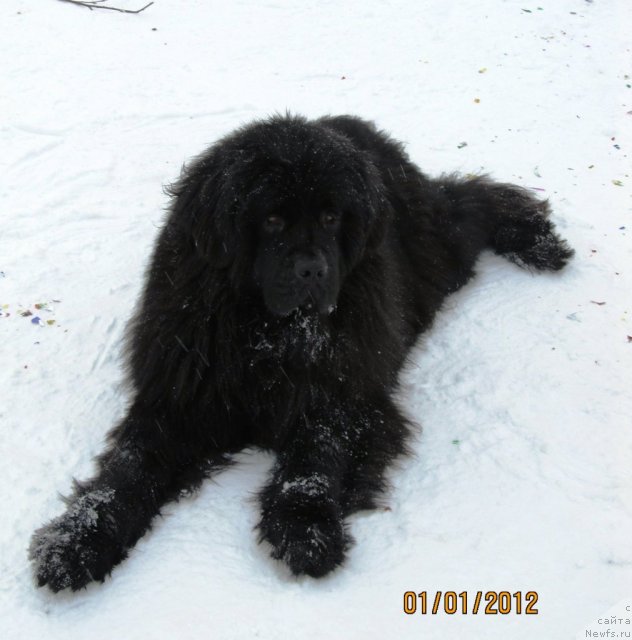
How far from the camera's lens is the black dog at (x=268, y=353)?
3027 millimetres

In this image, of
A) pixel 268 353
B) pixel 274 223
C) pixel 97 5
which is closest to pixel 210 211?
pixel 274 223

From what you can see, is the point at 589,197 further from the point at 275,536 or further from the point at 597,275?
the point at 275,536

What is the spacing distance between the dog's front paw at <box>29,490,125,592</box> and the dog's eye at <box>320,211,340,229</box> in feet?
4.71

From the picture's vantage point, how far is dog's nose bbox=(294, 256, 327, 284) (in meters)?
3.05

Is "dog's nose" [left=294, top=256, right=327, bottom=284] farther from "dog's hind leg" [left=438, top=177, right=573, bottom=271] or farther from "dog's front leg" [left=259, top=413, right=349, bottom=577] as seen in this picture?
"dog's hind leg" [left=438, top=177, right=573, bottom=271]

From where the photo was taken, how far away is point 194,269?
3312 millimetres

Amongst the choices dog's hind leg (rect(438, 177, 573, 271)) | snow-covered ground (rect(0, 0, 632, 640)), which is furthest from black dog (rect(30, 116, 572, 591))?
dog's hind leg (rect(438, 177, 573, 271))

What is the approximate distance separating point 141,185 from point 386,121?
2312 mm

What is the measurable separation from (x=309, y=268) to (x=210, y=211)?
1.69ft

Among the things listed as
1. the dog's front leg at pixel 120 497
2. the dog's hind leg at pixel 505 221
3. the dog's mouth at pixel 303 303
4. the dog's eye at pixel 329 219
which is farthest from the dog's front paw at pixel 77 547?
the dog's hind leg at pixel 505 221

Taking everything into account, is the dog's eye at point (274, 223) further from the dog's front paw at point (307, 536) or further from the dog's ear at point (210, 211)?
the dog's front paw at point (307, 536)

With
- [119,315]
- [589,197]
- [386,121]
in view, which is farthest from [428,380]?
[386,121]
